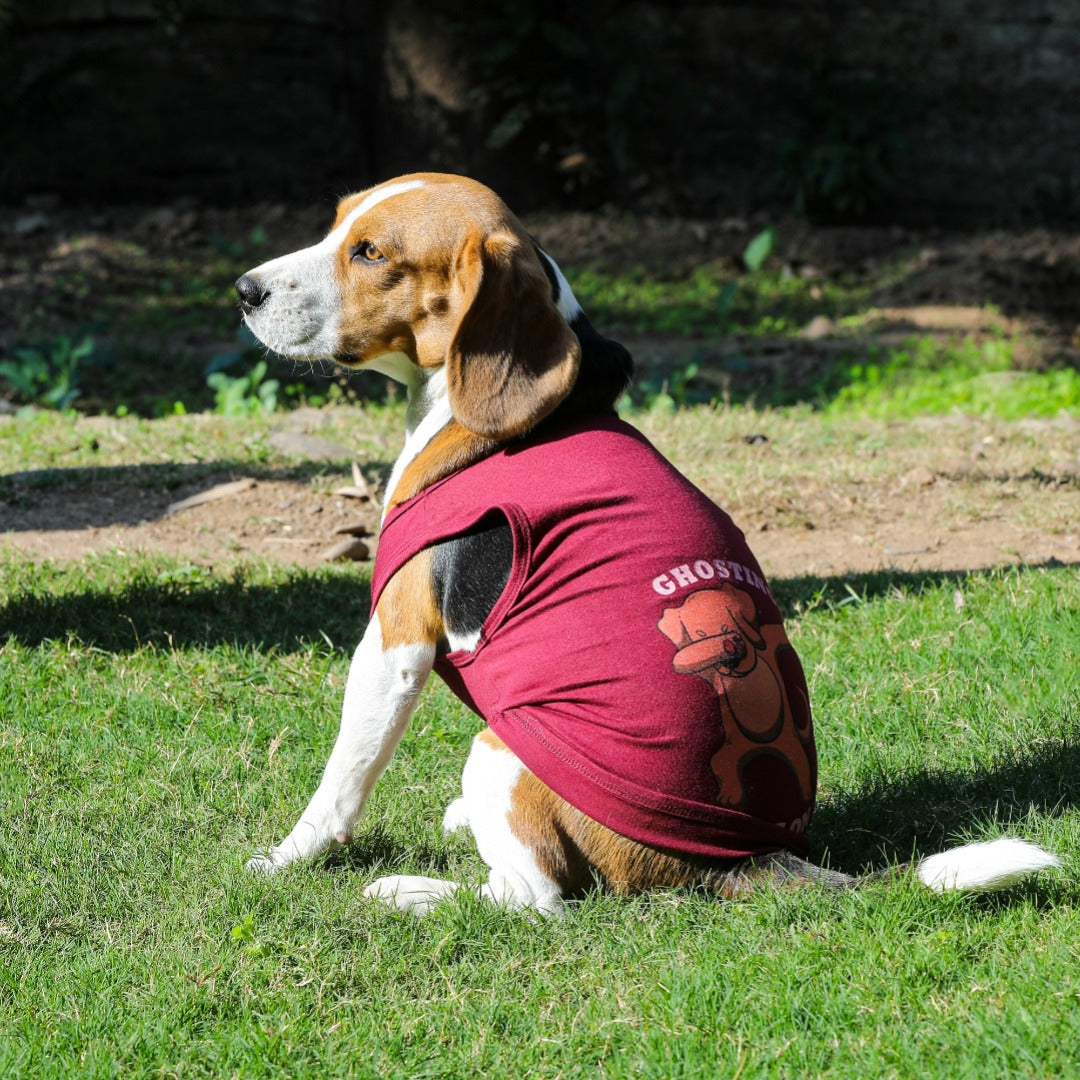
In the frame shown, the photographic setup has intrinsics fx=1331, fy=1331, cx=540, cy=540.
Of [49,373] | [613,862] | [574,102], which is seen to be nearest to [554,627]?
[613,862]

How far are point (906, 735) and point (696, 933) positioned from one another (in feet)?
4.61

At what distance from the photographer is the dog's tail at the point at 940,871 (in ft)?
9.65

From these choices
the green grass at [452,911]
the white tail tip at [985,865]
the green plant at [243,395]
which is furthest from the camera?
the green plant at [243,395]

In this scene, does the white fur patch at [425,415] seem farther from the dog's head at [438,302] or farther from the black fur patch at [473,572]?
the black fur patch at [473,572]

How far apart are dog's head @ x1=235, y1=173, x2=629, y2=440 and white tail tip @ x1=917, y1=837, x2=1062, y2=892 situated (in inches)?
55.5

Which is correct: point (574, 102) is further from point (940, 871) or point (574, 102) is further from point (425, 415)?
point (940, 871)

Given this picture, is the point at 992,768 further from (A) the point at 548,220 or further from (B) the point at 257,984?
(A) the point at 548,220

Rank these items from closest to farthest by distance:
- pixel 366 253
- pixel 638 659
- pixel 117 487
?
pixel 638 659 → pixel 366 253 → pixel 117 487

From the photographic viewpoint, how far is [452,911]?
3.20 meters

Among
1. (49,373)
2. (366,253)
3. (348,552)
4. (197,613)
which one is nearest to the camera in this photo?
(366,253)

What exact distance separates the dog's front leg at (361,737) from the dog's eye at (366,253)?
3.04 feet

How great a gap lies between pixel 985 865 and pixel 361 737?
4.94 feet

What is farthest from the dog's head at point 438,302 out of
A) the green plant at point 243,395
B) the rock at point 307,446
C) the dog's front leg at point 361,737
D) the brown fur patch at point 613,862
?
the green plant at point 243,395

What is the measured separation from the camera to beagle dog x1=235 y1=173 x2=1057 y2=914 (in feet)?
9.82
